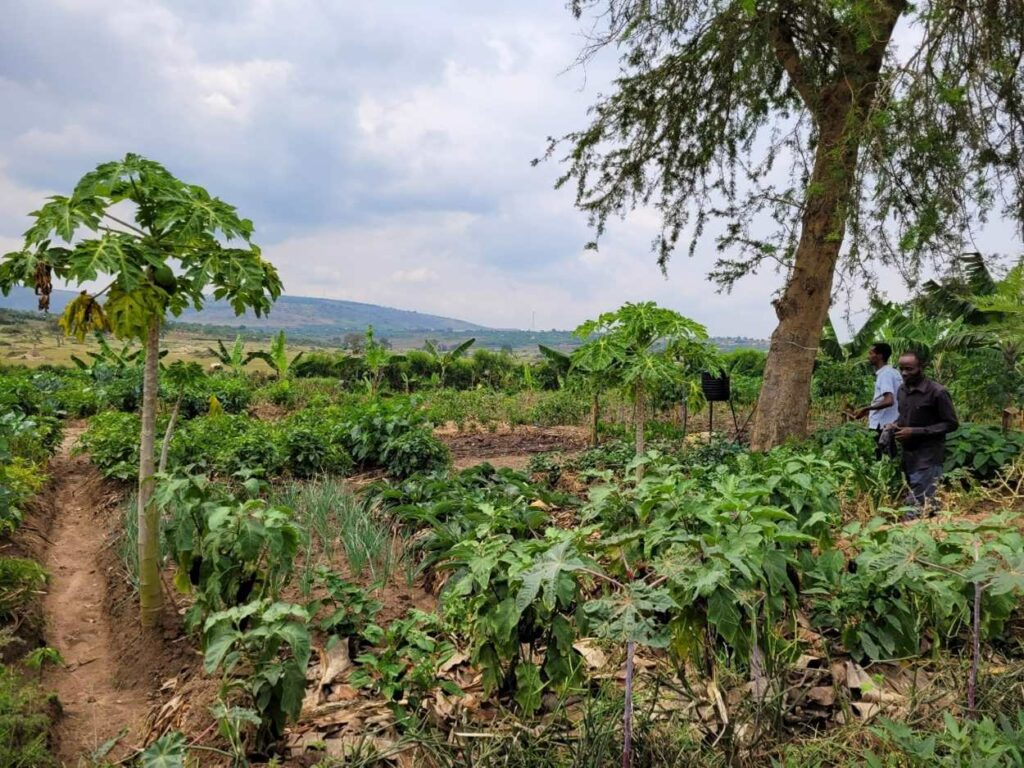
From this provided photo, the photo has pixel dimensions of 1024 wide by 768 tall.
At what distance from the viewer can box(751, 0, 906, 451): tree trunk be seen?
27.0ft

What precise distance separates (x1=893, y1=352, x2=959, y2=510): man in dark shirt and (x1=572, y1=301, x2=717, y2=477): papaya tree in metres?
1.85

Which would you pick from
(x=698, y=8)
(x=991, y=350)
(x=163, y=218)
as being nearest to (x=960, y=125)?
(x=698, y=8)

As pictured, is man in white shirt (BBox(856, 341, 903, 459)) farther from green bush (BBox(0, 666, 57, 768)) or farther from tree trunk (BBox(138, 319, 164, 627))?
green bush (BBox(0, 666, 57, 768))

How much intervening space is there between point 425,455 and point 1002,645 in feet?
19.3

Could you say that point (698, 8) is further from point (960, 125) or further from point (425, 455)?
point (425, 455)

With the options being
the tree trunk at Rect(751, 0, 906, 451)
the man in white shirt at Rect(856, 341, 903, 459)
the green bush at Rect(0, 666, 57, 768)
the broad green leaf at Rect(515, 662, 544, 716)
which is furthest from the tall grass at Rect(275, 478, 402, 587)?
the tree trunk at Rect(751, 0, 906, 451)

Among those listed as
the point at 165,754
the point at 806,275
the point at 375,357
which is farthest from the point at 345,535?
the point at 375,357

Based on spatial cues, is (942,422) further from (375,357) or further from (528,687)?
(375,357)

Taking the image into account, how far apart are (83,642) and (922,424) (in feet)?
22.9

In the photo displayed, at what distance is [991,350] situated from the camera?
1091 cm

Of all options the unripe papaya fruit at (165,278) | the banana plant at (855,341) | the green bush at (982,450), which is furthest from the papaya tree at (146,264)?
the banana plant at (855,341)

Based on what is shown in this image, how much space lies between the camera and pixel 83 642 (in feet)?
13.0

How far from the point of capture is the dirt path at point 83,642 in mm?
2947

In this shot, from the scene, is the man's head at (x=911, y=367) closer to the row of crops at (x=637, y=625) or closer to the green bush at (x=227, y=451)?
the row of crops at (x=637, y=625)
